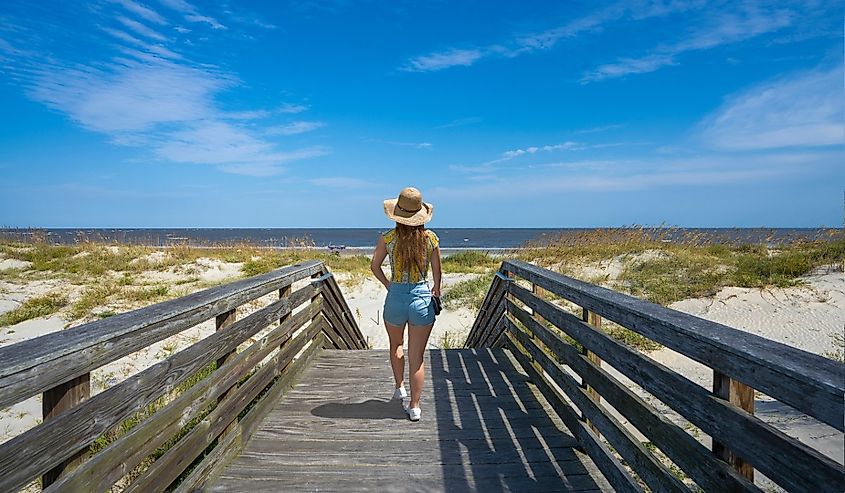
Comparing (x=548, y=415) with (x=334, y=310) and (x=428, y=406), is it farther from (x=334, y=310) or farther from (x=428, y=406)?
(x=334, y=310)

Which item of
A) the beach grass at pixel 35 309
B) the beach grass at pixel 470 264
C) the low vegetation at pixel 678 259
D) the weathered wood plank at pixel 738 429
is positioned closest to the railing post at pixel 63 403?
the weathered wood plank at pixel 738 429

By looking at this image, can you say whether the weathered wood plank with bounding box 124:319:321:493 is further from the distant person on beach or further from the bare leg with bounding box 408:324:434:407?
the bare leg with bounding box 408:324:434:407

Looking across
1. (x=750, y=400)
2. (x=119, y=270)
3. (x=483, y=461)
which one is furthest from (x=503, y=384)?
(x=119, y=270)

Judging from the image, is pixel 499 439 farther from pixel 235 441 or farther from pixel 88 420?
pixel 88 420

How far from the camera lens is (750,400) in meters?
1.88

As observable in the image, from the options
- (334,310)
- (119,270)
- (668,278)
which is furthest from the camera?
(119,270)

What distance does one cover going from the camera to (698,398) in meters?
2.05

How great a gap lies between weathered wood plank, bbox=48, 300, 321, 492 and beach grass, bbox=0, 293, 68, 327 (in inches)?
325

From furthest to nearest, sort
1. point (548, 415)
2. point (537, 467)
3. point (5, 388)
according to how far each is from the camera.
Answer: point (548, 415) < point (537, 467) < point (5, 388)

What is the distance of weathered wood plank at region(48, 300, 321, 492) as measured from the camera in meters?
1.86

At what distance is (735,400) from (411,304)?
99.8 inches

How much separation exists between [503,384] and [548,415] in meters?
0.94

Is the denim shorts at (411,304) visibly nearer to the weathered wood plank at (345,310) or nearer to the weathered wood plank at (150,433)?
the weathered wood plank at (150,433)

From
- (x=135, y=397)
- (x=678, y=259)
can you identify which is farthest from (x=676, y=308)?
(x=135, y=397)
